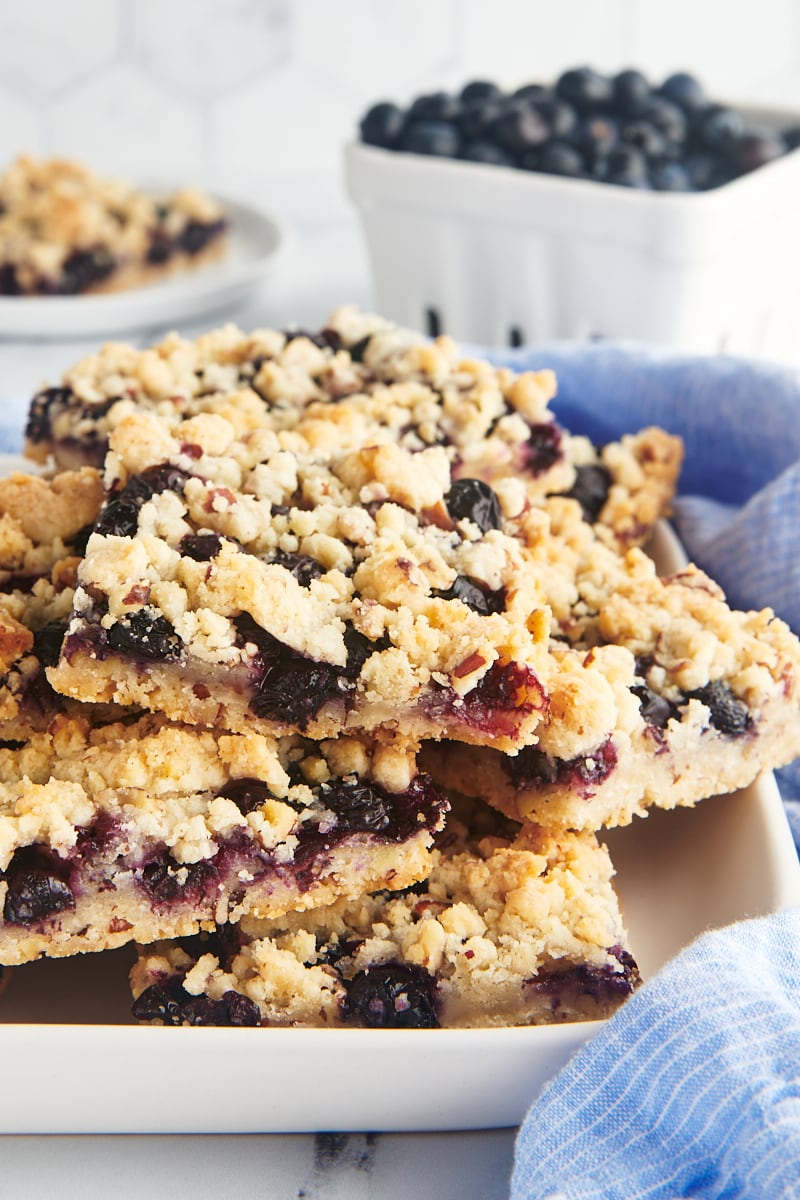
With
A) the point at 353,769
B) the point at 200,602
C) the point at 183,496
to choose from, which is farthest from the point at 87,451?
the point at 353,769

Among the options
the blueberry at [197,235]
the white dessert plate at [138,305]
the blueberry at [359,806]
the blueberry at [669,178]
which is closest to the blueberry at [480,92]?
the blueberry at [669,178]

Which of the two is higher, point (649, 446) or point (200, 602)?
point (200, 602)

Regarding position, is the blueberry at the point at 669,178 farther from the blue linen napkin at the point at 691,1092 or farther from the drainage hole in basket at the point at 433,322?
the blue linen napkin at the point at 691,1092

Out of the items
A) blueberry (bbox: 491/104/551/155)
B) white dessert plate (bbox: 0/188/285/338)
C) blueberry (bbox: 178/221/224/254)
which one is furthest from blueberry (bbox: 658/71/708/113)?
blueberry (bbox: 178/221/224/254)

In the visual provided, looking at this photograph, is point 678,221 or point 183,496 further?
point 678,221

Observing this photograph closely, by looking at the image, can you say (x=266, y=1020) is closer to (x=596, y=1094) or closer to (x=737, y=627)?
(x=596, y=1094)

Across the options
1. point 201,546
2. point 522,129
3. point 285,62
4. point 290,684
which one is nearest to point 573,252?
point 522,129

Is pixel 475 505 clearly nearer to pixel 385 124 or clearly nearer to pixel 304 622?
pixel 304 622
